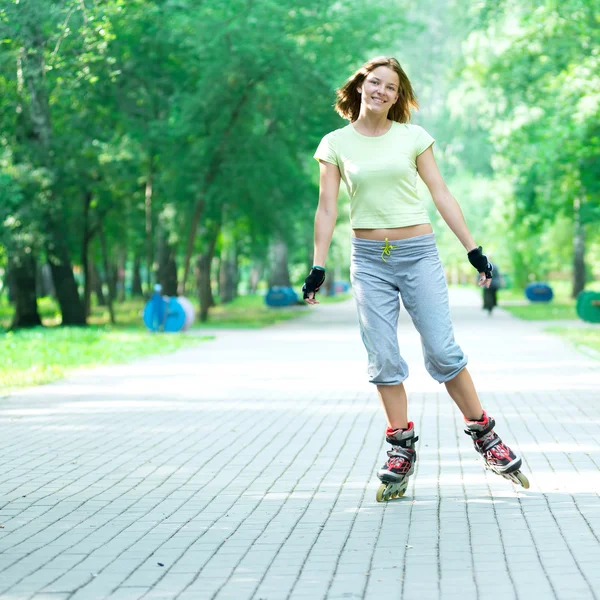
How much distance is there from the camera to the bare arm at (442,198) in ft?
19.4

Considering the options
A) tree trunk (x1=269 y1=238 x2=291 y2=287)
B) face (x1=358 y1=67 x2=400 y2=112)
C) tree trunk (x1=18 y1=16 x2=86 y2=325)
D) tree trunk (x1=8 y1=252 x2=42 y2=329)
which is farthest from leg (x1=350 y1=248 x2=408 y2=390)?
tree trunk (x1=269 y1=238 x2=291 y2=287)

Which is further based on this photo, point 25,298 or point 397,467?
point 25,298

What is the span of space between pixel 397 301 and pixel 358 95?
3.51 feet

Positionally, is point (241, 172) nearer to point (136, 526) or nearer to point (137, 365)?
point (137, 365)

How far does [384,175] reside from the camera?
5824mm

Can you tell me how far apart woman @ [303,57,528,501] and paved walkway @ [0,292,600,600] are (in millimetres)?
483

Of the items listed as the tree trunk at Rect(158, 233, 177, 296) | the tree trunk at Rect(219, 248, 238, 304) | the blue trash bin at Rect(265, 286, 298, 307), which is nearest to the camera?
the tree trunk at Rect(158, 233, 177, 296)

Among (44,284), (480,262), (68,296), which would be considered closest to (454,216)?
(480,262)

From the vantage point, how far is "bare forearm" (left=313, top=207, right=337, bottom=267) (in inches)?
234

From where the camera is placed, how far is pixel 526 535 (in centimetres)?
511

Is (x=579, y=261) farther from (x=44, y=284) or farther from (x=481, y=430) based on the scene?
(x=481, y=430)

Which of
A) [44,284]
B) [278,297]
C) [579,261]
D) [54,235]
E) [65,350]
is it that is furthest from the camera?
[44,284]

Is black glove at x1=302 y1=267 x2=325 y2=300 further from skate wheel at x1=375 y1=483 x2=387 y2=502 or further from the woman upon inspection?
skate wheel at x1=375 y1=483 x2=387 y2=502

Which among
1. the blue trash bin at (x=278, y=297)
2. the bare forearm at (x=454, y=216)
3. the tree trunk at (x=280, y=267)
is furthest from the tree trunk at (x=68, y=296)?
the bare forearm at (x=454, y=216)
